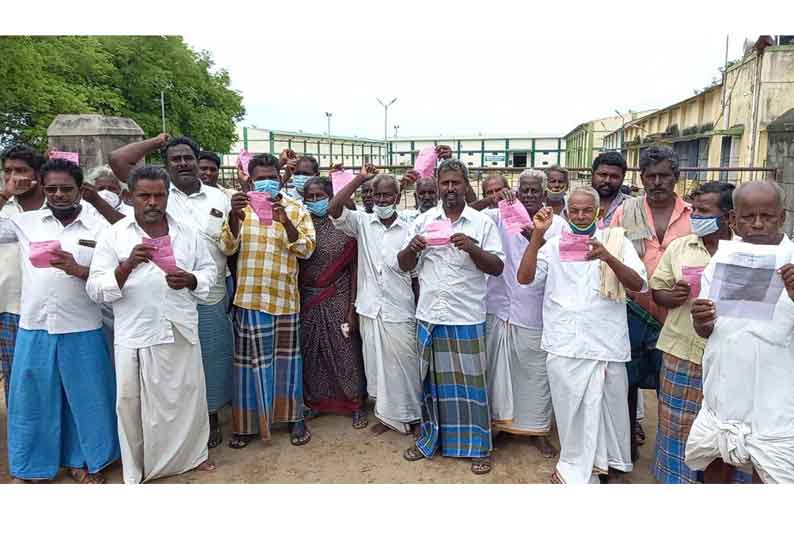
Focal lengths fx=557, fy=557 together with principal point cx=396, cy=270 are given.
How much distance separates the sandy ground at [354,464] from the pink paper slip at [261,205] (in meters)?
1.81

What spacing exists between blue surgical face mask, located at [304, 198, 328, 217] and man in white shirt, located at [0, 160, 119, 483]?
151cm

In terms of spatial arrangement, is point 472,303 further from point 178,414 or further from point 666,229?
point 178,414

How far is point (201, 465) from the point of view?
4.04 meters

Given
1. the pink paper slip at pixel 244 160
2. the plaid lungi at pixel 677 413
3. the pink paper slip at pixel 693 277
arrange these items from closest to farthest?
1. the pink paper slip at pixel 693 277
2. the plaid lungi at pixel 677 413
3. the pink paper slip at pixel 244 160

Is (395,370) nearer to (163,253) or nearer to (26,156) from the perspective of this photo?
(163,253)

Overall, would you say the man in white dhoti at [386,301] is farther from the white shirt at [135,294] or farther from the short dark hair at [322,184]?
the white shirt at [135,294]

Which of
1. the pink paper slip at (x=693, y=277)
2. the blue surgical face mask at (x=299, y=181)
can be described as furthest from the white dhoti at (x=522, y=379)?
the blue surgical face mask at (x=299, y=181)

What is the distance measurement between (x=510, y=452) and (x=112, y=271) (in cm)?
307

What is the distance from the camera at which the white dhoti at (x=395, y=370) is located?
433cm

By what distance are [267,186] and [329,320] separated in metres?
1.24

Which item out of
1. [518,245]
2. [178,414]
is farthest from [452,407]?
[178,414]

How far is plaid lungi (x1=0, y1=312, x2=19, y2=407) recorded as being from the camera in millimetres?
4105

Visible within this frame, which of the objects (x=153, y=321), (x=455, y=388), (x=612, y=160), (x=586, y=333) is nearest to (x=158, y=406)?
(x=153, y=321)

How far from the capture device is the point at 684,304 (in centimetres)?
311
